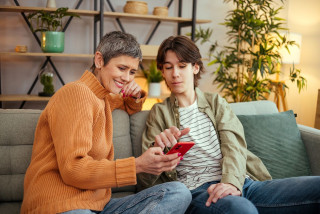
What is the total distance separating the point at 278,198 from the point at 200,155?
390 millimetres

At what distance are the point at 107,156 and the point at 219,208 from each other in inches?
19.6

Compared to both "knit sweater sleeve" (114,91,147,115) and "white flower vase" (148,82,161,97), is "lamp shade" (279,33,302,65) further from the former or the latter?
"knit sweater sleeve" (114,91,147,115)

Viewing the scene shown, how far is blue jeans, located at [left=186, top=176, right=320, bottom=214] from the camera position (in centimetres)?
142

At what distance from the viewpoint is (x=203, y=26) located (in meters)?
4.14

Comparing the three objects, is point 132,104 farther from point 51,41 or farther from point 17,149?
point 51,41

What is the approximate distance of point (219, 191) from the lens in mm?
1429

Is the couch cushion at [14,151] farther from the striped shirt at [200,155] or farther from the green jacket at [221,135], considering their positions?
the striped shirt at [200,155]

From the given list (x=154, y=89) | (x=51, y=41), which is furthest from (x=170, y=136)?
(x=154, y=89)

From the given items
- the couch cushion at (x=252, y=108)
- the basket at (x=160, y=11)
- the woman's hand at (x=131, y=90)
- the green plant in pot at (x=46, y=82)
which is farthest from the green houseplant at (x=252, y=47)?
the woman's hand at (x=131, y=90)

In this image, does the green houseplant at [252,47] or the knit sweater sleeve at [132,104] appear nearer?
the knit sweater sleeve at [132,104]

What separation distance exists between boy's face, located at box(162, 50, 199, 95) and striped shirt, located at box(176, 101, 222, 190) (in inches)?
5.4

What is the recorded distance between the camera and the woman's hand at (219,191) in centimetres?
142

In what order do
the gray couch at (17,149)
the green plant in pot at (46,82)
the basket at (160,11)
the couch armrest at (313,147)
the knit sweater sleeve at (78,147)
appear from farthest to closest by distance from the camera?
1. the basket at (160,11)
2. the green plant in pot at (46,82)
3. the couch armrest at (313,147)
4. the gray couch at (17,149)
5. the knit sweater sleeve at (78,147)

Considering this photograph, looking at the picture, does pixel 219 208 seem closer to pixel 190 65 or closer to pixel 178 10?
pixel 190 65
